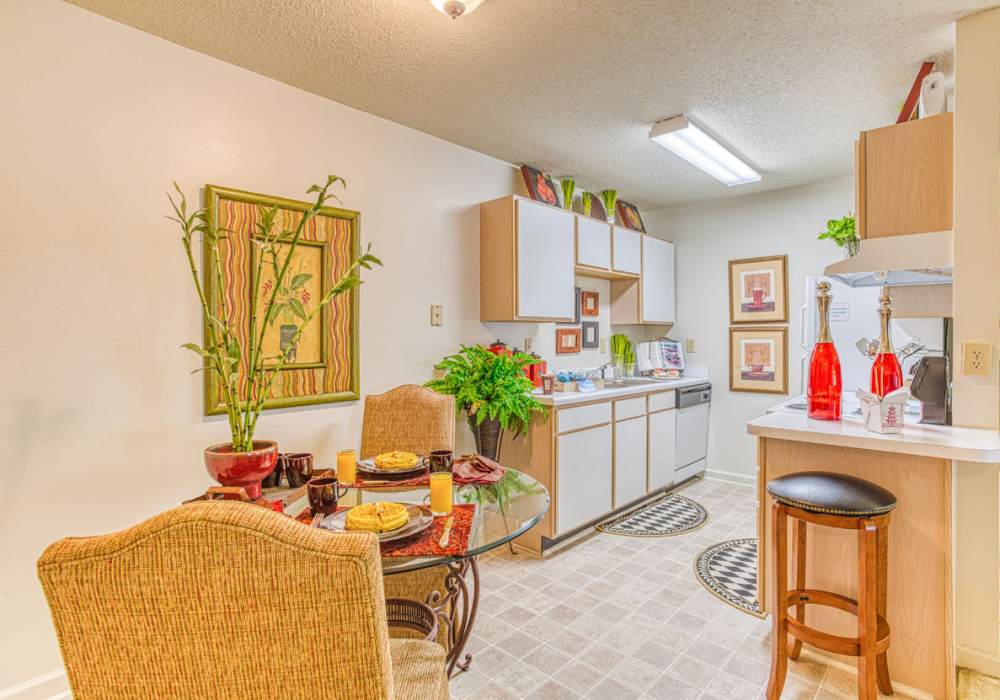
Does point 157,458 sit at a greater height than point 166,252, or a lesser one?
lesser

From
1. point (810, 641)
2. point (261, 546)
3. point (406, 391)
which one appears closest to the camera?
point (261, 546)

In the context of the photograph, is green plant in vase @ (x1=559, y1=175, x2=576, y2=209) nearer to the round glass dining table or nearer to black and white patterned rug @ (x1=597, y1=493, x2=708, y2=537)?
black and white patterned rug @ (x1=597, y1=493, x2=708, y2=537)

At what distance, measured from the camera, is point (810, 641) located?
1735 mm

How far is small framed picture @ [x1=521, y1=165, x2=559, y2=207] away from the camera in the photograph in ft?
11.8

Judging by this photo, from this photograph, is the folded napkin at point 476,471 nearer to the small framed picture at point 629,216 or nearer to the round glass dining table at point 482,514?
the round glass dining table at point 482,514

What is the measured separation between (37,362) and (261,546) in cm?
168

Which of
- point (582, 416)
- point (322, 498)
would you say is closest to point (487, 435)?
point (582, 416)

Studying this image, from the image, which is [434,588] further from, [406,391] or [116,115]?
[116,115]

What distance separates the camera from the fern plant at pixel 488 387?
9.39ft

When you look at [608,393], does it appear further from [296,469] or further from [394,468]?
[296,469]

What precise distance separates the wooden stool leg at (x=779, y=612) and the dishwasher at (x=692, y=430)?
233 centimetres

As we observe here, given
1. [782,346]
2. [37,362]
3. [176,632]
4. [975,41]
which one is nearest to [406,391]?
[37,362]

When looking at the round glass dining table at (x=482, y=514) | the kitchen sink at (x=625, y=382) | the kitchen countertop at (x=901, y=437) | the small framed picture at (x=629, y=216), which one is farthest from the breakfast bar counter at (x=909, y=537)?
the small framed picture at (x=629, y=216)

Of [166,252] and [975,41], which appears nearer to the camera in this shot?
[975,41]
